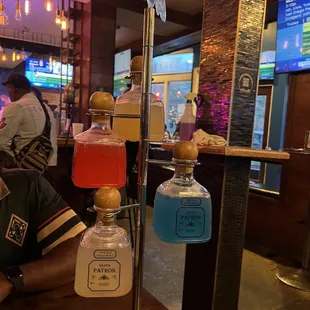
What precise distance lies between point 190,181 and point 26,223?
78cm

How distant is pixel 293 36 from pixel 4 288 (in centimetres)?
372

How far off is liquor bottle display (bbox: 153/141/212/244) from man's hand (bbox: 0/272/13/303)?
1.89 feet

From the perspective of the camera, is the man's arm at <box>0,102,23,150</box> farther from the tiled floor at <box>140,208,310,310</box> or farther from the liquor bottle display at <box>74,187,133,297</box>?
the liquor bottle display at <box>74,187,133,297</box>

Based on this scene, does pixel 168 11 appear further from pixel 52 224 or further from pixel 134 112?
pixel 134 112

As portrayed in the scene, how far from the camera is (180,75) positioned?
733cm

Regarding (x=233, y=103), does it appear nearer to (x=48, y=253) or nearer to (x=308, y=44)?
(x=48, y=253)

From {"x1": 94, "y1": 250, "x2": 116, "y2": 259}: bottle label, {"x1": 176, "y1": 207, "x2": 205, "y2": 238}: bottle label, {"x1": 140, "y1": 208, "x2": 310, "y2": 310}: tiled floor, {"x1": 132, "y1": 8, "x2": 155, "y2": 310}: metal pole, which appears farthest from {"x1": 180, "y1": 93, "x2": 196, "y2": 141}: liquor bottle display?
{"x1": 94, "y1": 250, "x2": 116, "y2": 259}: bottle label

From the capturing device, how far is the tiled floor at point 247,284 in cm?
243

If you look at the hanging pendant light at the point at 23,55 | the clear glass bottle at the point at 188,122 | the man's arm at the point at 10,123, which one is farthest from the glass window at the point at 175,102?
the clear glass bottle at the point at 188,122

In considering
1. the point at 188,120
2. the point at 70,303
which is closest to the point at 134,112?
the point at 70,303

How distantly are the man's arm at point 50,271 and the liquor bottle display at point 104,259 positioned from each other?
527mm

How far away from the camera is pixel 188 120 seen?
191cm

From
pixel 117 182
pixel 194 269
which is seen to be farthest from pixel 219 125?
pixel 117 182

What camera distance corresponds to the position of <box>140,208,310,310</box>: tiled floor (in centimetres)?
243
